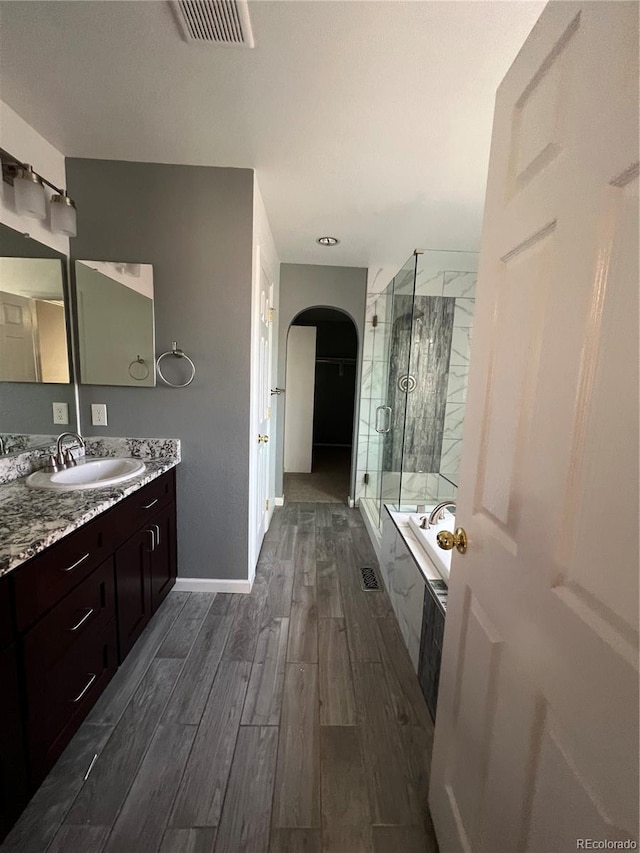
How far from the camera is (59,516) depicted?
3.86 ft

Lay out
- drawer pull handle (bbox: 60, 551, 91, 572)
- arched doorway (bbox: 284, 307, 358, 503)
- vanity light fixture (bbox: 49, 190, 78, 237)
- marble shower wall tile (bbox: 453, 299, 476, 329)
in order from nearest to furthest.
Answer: drawer pull handle (bbox: 60, 551, 91, 572)
vanity light fixture (bbox: 49, 190, 78, 237)
marble shower wall tile (bbox: 453, 299, 476, 329)
arched doorway (bbox: 284, 307, 358, 503)

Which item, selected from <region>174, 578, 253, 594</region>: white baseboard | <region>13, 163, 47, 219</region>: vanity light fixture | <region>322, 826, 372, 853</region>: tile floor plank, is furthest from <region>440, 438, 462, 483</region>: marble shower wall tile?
<region>13, 163, 47, 219</region>: vanity light fixture

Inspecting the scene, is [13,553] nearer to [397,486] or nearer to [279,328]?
[397,486]

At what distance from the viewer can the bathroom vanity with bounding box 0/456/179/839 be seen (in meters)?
0.94

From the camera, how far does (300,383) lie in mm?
4559

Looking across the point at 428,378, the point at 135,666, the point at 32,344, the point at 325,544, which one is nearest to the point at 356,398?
the point at 428,378

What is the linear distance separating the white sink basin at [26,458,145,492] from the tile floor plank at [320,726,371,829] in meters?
1.39

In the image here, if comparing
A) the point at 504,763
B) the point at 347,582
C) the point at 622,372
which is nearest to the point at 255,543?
the point at 347,582

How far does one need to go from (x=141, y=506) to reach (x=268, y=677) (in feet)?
3.35

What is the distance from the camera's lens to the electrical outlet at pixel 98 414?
6.58ft

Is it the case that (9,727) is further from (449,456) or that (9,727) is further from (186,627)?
(449,456)

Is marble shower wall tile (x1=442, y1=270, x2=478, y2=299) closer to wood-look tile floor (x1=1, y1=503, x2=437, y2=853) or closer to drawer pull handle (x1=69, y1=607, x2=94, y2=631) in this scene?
wood-look tile floor (x1=1, y1=503, x2=437, y2=853)

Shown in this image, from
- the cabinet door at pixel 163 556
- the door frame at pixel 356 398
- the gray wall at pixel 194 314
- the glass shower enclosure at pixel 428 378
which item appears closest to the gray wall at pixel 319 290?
the door frame at pixel 356 398

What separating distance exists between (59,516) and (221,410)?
40.2 inches
